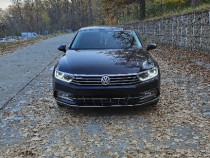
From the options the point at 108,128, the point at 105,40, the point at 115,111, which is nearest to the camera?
the point at 108,128

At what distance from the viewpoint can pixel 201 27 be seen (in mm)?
12922

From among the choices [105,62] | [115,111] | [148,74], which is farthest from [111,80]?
[115,111]

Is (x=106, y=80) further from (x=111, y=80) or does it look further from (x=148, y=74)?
(x=148, y=74)

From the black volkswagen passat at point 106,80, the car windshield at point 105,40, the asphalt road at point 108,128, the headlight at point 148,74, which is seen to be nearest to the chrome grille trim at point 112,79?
the black volkswagen passat at point 106,80

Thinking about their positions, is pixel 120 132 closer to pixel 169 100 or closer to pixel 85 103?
pixel 85 103

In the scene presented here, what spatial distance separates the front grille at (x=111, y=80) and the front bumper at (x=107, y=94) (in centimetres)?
6

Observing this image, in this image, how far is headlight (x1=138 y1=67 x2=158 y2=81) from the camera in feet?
15.8

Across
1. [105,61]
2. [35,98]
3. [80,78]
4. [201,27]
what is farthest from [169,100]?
[201,27]

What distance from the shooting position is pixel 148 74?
491 centimetres

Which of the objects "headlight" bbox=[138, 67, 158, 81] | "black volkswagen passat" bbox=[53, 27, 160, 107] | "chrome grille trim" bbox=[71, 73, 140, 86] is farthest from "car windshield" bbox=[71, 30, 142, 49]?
"chrome grille trim" bbox=[71, 73, 140, 86]

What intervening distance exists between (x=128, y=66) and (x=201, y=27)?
9.25 m

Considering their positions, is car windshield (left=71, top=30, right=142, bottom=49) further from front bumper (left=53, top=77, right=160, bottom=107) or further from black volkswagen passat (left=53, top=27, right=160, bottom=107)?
front bumper (left=53, top=77, right=160, bottom=107)

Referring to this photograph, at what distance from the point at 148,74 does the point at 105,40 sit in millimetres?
1782

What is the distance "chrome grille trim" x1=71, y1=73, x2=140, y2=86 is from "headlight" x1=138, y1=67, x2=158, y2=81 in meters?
0.11
